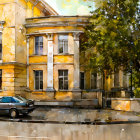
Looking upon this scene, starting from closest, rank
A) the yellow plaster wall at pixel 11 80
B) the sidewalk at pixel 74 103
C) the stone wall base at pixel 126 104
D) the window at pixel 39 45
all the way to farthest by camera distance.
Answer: the stone wall base at pixel 126 104
the sidewalk at pixel 74 103
the yellow plaster wall at pixel 11 80
the window at pixel 39 45

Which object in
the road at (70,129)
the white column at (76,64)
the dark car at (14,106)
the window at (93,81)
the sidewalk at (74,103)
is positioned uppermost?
the white column at (76,64)

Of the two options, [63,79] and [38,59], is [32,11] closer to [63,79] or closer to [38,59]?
[38,59]

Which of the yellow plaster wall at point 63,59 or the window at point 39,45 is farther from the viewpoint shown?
the window at point 39,45

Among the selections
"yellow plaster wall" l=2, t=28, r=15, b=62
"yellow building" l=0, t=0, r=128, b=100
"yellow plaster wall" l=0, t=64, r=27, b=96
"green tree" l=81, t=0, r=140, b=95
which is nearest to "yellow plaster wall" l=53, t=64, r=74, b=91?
"yellow building" l=0, t=0, r=128, b=100

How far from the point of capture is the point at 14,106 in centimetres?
1454

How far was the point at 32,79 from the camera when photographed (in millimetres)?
21594

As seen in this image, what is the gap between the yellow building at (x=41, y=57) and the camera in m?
20.2

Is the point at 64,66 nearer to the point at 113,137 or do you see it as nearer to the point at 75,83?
the point at 75,83

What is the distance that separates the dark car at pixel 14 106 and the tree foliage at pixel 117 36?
5650 mm

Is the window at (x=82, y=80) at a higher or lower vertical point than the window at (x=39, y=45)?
lower

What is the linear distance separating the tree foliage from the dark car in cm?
565

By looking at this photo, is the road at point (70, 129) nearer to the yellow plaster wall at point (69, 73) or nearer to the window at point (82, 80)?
Answer: the yellow plaster wall at point (69, 73)

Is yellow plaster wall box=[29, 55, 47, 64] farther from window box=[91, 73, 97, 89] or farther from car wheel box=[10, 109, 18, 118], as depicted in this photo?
car wheel box=[10, 109, 18, 118]

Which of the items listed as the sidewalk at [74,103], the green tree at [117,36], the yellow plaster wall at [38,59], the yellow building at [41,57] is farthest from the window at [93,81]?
the yellow plaster wall at [38,59]
